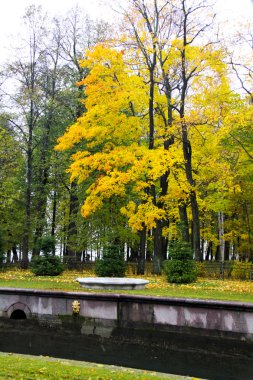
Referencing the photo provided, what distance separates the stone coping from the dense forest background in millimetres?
6958

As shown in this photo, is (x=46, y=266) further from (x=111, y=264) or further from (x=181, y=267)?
(x=181, y=267)

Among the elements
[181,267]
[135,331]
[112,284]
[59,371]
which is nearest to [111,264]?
[181,267]

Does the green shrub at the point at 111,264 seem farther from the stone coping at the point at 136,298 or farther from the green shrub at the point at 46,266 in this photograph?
the stone coping at the point at 136,298

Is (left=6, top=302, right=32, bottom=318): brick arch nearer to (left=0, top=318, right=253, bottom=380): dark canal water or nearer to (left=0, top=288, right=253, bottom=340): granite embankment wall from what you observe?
(left=0, top=288, right=253, bottom=340): granite embankment wall

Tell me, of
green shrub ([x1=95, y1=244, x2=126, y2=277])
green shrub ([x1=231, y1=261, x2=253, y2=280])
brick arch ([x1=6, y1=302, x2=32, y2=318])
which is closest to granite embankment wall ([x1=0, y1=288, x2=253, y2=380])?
brick arch ([x1=6, y1=302, x2=32, y2=318])

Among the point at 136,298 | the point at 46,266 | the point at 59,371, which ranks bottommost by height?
the point at 59,371

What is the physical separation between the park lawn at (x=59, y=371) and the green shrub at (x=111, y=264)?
37.0ft

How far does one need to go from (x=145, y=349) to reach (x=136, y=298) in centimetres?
164

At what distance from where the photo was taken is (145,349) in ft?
38.1

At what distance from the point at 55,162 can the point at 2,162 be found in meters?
3.72

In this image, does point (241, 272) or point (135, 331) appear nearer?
point (135, 331)

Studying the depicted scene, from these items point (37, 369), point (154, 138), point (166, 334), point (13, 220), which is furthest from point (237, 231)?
point (37, 369)

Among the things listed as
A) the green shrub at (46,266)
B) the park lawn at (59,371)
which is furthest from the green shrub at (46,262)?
the park lawn at (59,371)

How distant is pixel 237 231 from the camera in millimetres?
27844
